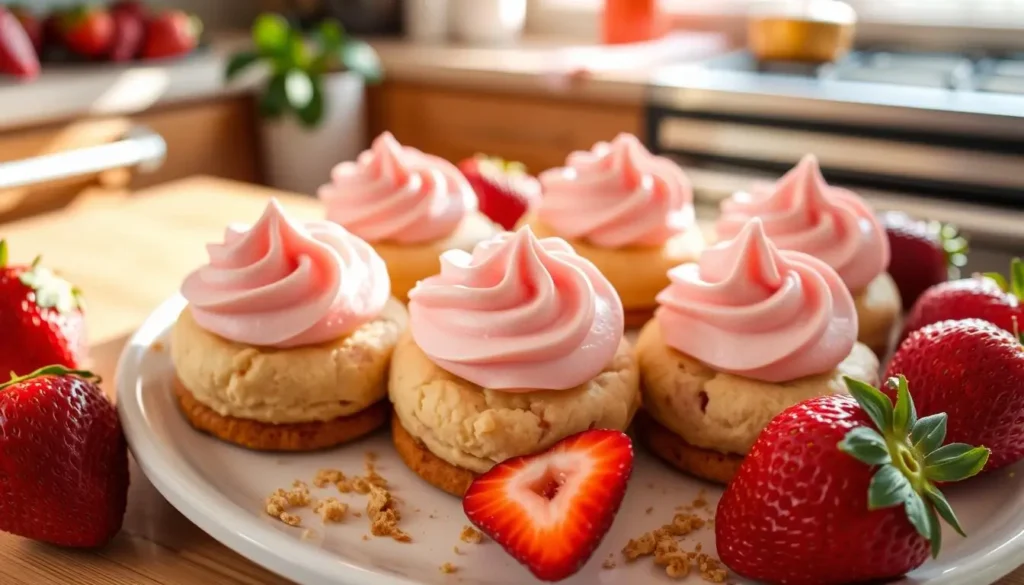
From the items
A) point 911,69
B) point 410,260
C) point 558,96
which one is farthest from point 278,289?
point 911,69

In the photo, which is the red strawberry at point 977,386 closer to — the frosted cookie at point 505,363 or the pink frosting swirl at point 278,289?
the frosted cookie at point 505,363

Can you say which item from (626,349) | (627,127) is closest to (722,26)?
(627,127)

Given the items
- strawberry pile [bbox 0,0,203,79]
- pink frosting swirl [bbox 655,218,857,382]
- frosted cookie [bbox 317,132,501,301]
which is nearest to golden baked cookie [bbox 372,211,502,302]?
frosted cookie [bbox 317,132,501,301]

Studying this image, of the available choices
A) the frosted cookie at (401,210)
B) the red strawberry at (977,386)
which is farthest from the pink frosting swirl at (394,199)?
the red strawberry at (977,386)

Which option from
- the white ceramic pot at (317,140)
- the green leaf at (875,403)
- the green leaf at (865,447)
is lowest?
the white ceramic pot at (317,140)

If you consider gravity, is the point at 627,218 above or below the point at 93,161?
above

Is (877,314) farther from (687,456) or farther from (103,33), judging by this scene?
(103,33)

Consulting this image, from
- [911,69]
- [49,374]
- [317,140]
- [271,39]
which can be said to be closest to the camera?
[49,374]
